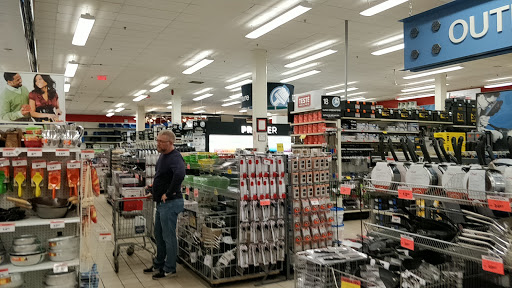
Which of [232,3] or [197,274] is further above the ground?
[232,3]

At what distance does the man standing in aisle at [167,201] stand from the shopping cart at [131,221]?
1.87 ft

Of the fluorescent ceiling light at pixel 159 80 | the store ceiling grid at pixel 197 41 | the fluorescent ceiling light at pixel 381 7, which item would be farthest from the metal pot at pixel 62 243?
the fluorescent ceiling light at pixel 159 80

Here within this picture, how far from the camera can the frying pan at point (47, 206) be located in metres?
3.27

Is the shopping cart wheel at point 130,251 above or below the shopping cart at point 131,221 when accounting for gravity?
below

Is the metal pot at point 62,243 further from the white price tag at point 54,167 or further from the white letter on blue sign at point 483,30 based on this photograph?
the white letter on blue sign at point 483,30

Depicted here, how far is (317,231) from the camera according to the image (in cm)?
516

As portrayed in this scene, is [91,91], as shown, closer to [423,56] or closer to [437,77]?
[437,77]

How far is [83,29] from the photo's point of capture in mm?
8266

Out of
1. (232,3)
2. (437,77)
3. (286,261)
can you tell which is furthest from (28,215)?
(437,77)

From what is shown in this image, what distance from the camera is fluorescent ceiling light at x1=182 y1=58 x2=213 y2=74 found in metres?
11.7

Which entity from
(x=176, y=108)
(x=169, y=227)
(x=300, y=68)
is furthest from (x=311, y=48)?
(x=176, y=108)

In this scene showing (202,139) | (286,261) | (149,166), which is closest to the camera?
(286,261)

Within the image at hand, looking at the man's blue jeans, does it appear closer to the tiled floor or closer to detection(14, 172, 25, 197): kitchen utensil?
the tiled floor

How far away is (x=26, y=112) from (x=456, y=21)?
3949 mm
